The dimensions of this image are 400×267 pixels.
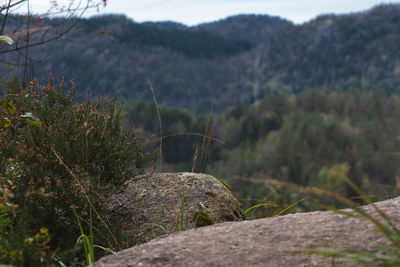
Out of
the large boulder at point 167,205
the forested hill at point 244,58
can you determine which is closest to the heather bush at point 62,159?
the large boulder at point 167,205

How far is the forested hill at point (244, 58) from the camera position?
14638 centimetres

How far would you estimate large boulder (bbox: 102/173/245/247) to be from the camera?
2932 millimetres

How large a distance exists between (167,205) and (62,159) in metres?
0.85

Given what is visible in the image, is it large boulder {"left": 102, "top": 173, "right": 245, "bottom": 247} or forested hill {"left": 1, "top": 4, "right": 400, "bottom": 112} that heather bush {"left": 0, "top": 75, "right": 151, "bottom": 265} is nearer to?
large boulder {"left": 102, "top": 173, "right": 245, "bottom": 247}

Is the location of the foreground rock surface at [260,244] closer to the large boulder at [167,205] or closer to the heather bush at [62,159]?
the large boulder at [167,205]

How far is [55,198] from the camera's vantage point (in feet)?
8.79

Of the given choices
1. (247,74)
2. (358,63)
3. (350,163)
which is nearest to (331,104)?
(350,163)

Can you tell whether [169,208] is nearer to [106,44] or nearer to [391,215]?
[391,215]

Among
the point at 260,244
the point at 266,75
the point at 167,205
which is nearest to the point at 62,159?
the point at 167,205

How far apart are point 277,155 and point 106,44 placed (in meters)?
94.4

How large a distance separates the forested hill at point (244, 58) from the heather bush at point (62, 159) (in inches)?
5461

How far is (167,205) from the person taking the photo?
10.3ft

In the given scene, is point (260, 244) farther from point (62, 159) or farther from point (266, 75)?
point (266, 75)

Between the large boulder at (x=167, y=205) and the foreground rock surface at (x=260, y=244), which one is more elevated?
the foreground rock surface at (x=260, y=244)
